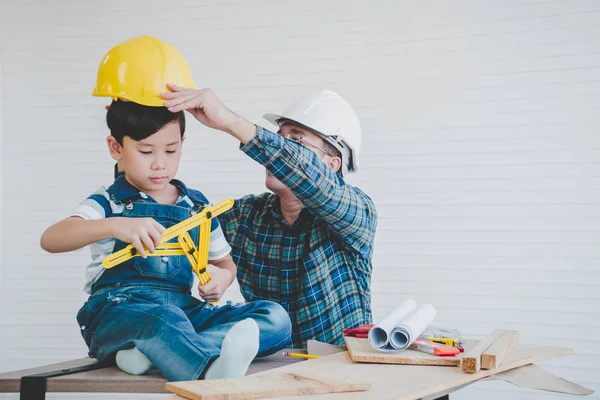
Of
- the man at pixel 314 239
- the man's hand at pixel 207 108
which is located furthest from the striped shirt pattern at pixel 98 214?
the man at pixel 314 239

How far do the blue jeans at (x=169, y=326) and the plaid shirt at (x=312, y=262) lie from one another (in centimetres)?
77

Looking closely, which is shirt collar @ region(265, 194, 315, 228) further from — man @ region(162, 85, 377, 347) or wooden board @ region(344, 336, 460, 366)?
wooden board @ region(344, 336, 460, 366)

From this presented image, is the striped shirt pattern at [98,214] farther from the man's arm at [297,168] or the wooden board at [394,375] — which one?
the wooden board at [394,375]

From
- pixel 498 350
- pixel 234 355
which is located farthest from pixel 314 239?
pixel 234 355

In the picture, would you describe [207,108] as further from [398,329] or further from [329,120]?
[329,120]

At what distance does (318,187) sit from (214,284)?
0.67m

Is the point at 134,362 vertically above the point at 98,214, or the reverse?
the point at 98,214

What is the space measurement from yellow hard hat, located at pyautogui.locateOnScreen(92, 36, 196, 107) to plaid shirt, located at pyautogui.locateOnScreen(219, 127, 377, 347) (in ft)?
3.09

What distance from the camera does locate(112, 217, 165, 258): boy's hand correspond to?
2.11m

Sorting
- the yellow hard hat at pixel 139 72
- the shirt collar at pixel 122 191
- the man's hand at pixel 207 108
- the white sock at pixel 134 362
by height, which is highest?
the yellow hard hat at pixel 139 72

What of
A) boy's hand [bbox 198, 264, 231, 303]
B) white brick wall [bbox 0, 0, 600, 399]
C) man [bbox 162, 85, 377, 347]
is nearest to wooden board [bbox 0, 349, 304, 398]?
boy's hand [bbox 198, 264, 231, 303]

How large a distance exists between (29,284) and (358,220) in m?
3.67

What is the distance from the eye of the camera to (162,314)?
2.15 m

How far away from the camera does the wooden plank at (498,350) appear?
222 cm
